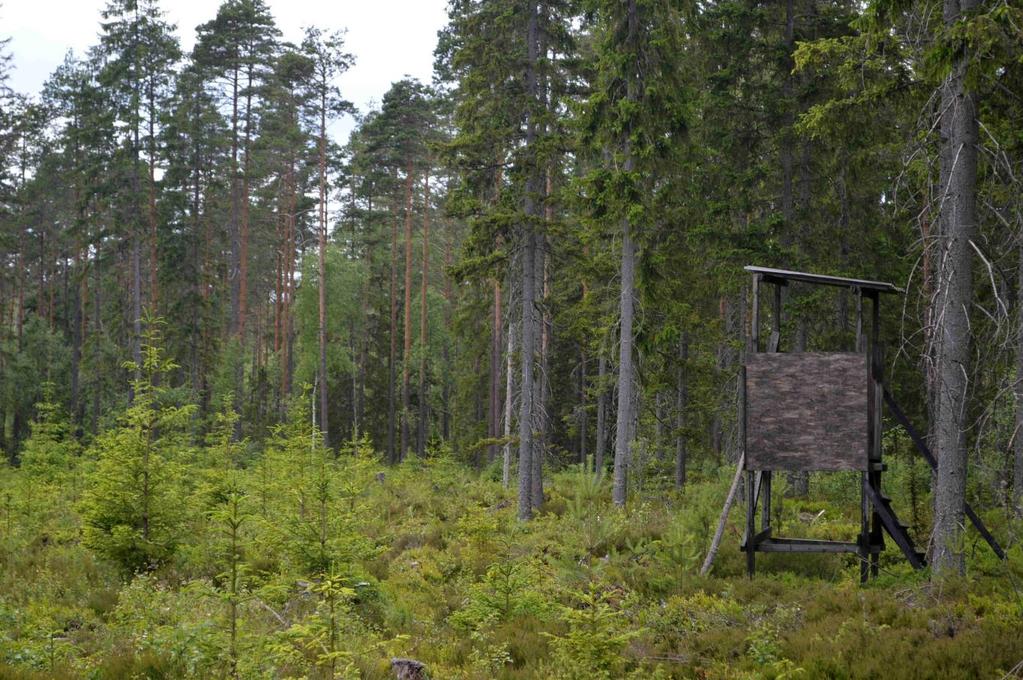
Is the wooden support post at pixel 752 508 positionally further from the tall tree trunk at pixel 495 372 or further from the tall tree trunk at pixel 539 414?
the tall tree trunk at pixel 495 372

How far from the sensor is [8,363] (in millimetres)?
34844

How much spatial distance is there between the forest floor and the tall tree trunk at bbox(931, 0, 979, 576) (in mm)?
653

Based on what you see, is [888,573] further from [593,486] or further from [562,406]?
[562,406]

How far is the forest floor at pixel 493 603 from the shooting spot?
23.6 ft

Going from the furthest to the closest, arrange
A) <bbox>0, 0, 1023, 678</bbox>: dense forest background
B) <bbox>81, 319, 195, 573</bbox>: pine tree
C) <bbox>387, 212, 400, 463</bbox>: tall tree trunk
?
<bbox>387, 212, 400, 463</bbox>: tall tree trunk
<bbox>81, 319, 195, 573</bbox>: pine tree
<bbox>0, 0, 1023, 678</bbox>: dense forest background

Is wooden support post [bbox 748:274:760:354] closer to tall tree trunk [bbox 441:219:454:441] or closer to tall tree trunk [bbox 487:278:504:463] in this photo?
tall tree trunk [bbox 487:278:504:463]

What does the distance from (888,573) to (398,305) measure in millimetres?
31728

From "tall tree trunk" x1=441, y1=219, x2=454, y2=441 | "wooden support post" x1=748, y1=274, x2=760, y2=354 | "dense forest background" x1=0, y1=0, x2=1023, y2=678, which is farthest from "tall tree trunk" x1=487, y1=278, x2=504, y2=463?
→ "wooden support post" x1=748, y1=274, x2=760, y2=354

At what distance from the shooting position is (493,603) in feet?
31.5

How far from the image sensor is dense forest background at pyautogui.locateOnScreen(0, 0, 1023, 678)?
28.6 feet

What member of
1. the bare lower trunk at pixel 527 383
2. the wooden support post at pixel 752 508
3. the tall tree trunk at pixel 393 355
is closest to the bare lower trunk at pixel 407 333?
the tall tree trunk at pixel 393 355

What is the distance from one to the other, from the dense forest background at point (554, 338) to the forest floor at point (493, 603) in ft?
0.22

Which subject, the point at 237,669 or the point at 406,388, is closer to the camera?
the point at 237,669

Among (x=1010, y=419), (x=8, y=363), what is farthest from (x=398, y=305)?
(x=1010, y=419)
